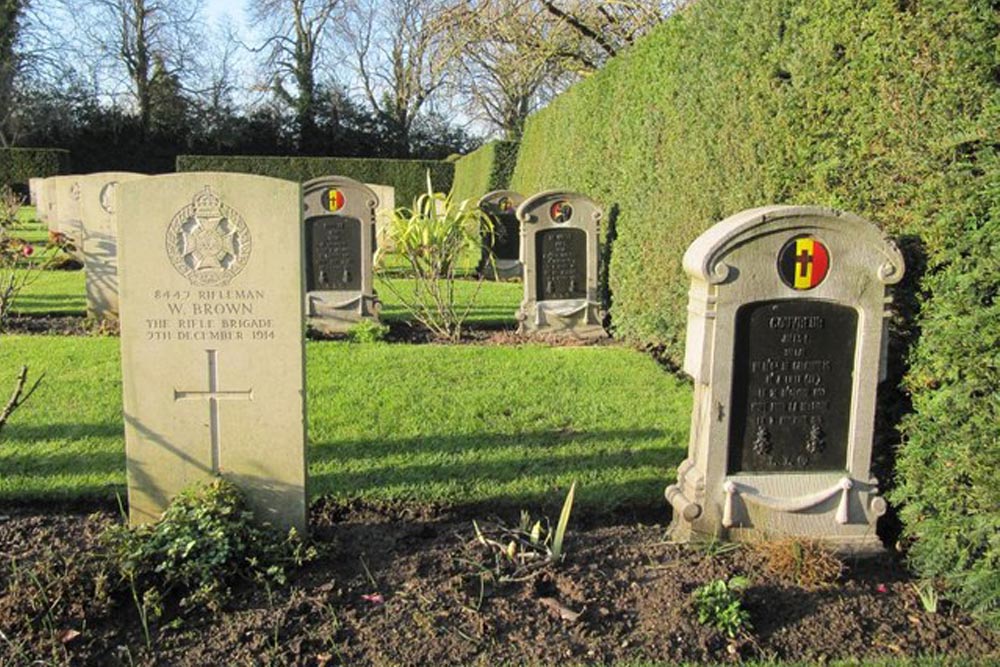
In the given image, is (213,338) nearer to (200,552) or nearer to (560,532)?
(200,552)

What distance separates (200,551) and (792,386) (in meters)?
2.62

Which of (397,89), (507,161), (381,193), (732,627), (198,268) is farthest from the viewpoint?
(397,89)

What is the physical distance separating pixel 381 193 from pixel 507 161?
411 cm

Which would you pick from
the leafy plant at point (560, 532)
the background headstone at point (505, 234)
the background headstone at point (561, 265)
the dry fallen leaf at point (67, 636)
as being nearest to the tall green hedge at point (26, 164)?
the background headstone at point (505, 234)

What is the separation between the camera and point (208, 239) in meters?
3.46

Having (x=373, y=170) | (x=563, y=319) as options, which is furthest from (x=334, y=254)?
(x=373, y=170)

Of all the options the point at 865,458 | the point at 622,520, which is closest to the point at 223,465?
the point at 622,520

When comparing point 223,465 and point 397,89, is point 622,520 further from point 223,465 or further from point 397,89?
point 397,89

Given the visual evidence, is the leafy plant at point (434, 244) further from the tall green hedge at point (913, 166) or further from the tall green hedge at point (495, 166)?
the tall green hedge at point (495, 166)

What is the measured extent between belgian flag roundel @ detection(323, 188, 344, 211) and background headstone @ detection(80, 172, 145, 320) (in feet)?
6.90

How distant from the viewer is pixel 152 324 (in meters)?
3.53

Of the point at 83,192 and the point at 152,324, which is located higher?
the point at 83,192

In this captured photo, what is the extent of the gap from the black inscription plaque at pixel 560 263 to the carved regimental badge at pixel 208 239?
5829 mm

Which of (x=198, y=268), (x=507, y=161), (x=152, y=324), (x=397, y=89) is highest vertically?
(x=397, y=89)
